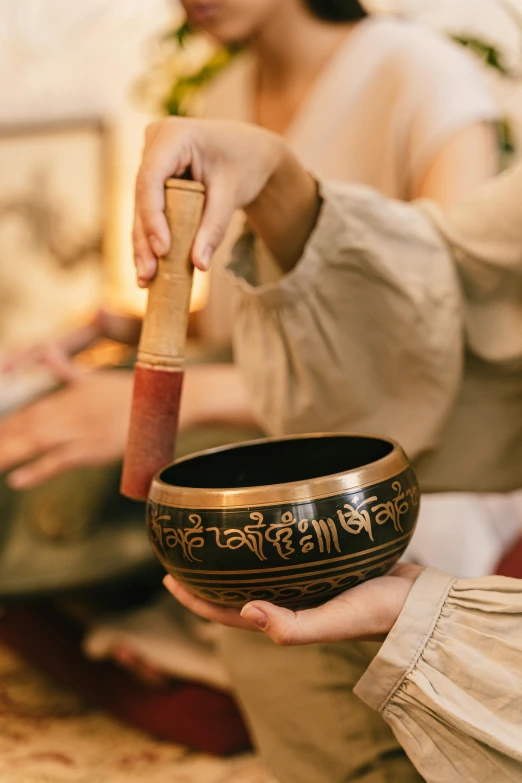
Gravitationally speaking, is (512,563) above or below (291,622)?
below

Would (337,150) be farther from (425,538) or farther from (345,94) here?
→ (425,538)

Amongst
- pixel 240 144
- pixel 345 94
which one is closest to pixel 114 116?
pixel 345 94

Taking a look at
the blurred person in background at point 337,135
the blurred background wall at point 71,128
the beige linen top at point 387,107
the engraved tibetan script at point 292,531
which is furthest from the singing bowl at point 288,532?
the blurred background wall at point 71,128

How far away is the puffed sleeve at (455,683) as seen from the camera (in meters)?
0.48

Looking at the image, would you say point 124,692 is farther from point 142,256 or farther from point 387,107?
point 387,107

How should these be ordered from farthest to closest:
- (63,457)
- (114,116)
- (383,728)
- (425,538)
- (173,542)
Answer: (114,116) → (63,457) → (425,538) → (383,728) → (173,542)

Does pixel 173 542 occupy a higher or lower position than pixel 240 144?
lower

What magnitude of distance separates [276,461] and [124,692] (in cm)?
56

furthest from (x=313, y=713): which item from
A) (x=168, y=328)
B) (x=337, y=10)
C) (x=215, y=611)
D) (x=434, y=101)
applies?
(x=337, y=10)

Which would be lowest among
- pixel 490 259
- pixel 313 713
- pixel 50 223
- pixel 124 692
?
pixel 124 692

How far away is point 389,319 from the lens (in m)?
0.66

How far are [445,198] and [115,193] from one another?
1.59 metres

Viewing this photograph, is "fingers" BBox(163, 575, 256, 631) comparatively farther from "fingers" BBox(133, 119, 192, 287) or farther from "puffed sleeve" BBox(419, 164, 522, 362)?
"puffed sleeve" BBox(419, 164, 522, 362)

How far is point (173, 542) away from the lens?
0.49 m
